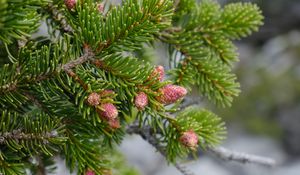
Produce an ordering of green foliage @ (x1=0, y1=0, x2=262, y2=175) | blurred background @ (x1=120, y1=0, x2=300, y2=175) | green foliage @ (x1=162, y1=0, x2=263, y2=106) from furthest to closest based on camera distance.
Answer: blurred background @ (x1=120, y1=0, x2=300, y2=175)
green foliage @ (x1=162, y1=0, x2=263, y2=106)
green foliage @ (x1=0, y1=0, x2=262, y2=175)

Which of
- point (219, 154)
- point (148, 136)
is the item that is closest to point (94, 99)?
point (148, 136)

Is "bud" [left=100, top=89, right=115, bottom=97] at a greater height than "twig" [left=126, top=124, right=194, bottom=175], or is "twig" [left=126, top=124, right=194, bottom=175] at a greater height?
"bud" [left=100, top=89, right=115, bottom=97]

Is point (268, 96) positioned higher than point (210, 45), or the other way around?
point (210, 45)

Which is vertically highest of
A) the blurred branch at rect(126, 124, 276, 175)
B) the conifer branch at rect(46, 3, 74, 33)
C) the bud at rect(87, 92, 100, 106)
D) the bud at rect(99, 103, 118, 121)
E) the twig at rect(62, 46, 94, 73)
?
the conifer branch at rect(46, 3, 74, 33)

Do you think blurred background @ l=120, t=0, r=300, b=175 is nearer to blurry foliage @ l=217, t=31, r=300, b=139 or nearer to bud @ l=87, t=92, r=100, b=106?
blurry foliage @ l=217, t=31, r=300, b=139

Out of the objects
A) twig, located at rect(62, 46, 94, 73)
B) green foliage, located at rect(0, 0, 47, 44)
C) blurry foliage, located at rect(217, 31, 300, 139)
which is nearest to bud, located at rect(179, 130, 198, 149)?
twig, located at rect(62, 46, 94, 73)

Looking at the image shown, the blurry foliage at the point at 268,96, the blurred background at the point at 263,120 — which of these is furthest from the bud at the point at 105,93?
the blurry foliage at the point at 268,96

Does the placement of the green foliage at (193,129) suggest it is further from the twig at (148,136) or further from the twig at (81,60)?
the twig at (81,60)

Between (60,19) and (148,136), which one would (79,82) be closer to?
(60,19)

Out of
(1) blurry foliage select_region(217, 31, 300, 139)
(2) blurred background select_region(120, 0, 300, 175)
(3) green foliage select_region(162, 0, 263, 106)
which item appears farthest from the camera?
(1) blurry foliage select_region(217, 31, 300, 139)
